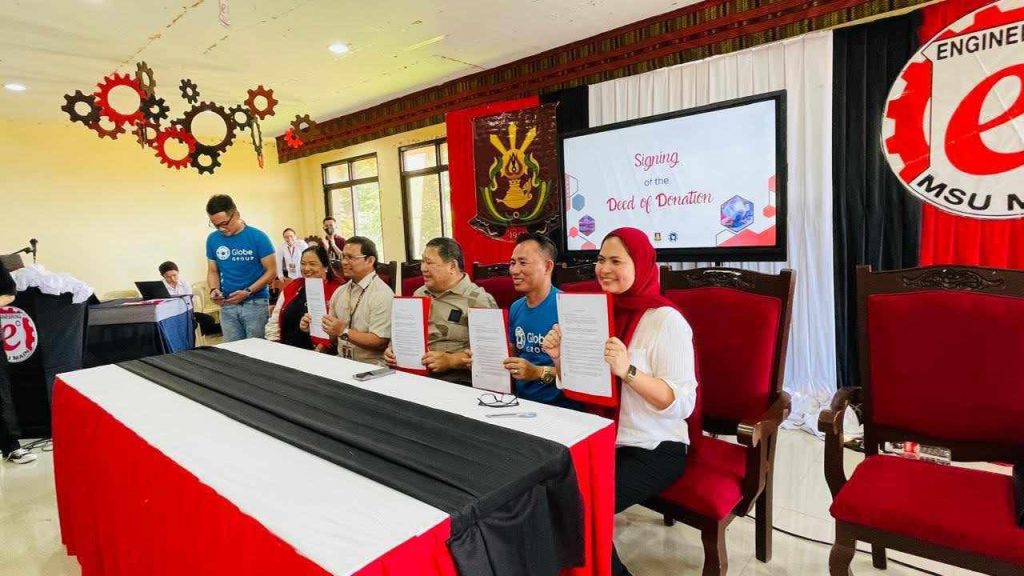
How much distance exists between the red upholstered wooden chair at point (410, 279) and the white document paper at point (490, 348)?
102 centimetres

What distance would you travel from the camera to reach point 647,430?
58.8 inches

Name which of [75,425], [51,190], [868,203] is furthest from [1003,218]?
[51,190]

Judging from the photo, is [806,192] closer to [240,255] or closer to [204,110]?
[240,255]

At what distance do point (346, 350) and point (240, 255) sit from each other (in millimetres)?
1565

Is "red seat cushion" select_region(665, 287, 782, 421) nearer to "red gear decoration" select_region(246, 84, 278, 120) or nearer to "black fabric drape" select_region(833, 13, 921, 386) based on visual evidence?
"black fabric drape" select_region(833, 13, 921, 386)

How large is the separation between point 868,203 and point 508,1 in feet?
8.06

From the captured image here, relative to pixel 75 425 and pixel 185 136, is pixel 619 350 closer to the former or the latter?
Answer: pixel 75 425

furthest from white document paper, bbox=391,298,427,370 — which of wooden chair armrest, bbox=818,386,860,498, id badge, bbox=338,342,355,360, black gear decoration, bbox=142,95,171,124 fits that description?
black gear decoration, bbox=142,95,171,124

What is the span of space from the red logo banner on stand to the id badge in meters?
2.34

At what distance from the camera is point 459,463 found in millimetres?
1047

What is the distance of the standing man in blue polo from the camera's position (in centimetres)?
359

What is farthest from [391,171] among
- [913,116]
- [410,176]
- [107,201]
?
[913,116]

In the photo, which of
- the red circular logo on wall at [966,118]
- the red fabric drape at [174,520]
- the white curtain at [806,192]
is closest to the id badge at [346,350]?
the red fabric drape at [174,520]

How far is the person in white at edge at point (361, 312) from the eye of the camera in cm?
237
